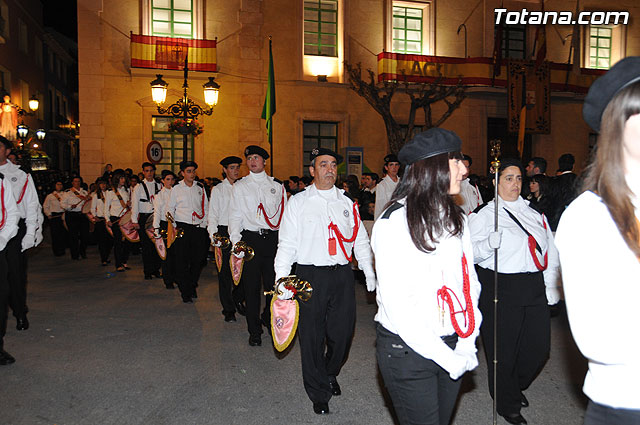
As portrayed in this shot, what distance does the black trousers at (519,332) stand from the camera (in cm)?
461

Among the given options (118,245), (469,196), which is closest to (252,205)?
(469,196)

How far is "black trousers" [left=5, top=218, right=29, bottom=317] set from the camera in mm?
7376

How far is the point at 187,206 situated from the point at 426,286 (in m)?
7.82

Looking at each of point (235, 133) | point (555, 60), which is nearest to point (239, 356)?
point (235, 133)

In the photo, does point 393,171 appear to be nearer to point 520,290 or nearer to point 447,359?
point 520,290

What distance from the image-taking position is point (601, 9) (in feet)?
82.8

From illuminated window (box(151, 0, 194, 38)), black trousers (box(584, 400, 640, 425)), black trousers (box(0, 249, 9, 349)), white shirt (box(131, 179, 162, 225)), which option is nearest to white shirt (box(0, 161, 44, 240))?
black trousers (box(0, 249, 9, 349))

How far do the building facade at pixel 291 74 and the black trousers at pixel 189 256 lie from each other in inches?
460

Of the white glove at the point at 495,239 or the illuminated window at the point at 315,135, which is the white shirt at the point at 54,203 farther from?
the white glove at the point at 495,239

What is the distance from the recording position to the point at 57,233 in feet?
51.9

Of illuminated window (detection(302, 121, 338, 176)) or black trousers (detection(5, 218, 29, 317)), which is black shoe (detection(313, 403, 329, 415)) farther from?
illuminated window (detection(302, 121, 338, 176))

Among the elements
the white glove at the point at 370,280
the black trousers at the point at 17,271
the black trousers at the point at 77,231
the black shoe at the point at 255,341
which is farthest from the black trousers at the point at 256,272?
the black trousers at the point at 77,231

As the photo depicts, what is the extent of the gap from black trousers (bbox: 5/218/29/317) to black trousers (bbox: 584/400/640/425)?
734cm

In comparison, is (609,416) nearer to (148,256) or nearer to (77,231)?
(148,256)
